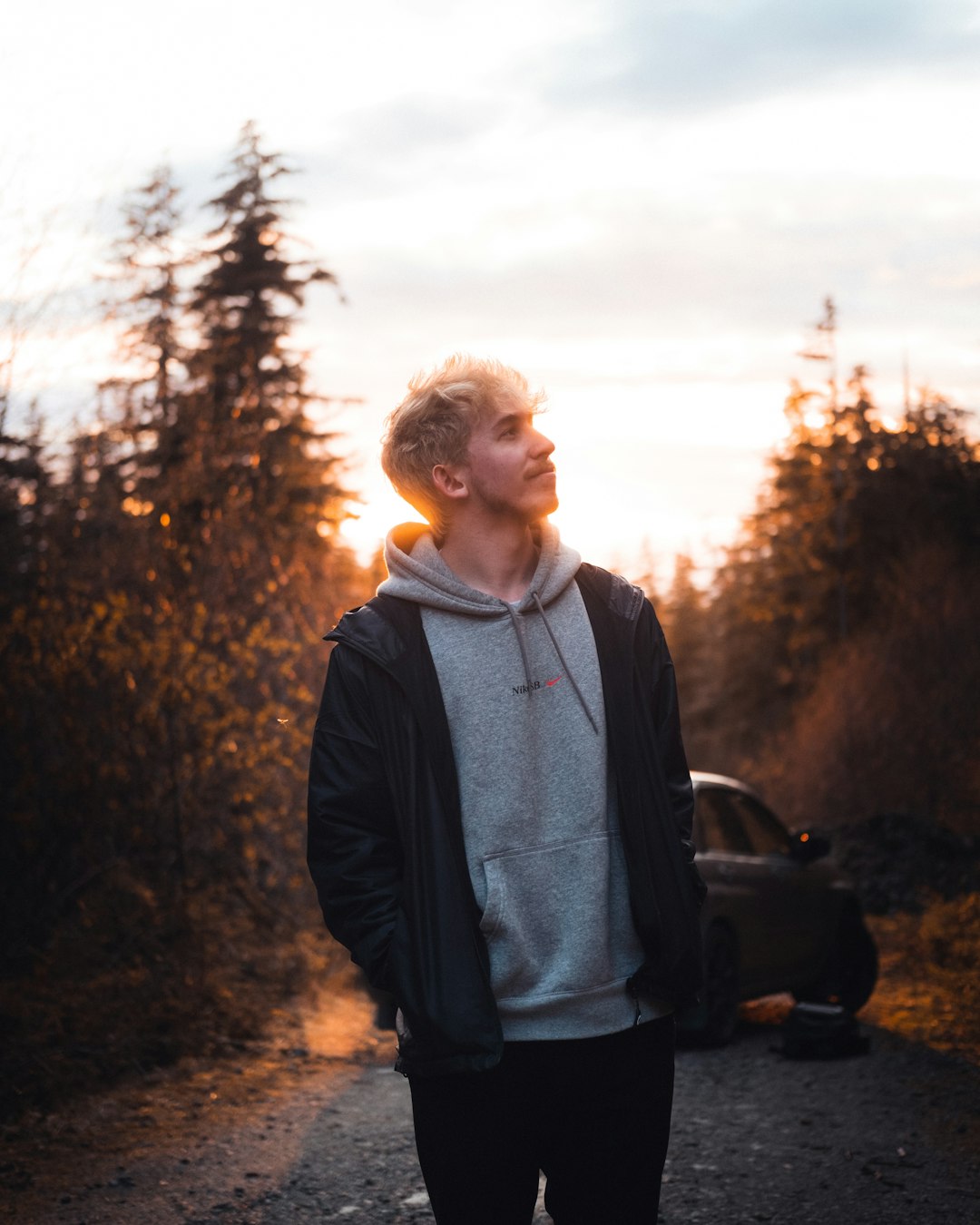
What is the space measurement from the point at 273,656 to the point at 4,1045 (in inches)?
180

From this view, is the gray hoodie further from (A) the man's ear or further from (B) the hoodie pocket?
(A) the man's ear

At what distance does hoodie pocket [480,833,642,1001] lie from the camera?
2.49 m

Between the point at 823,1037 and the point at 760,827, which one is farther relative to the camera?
the point at 760,827

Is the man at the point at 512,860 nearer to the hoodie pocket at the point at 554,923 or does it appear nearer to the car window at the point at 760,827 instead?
the hoodie pocket at the point at 554,923

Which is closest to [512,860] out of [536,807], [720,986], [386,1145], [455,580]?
[536,807]

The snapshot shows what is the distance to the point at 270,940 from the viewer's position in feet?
35.1

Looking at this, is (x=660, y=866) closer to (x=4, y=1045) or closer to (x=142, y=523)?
(x=4, y=1045)

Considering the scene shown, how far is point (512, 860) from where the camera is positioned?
2.53 m

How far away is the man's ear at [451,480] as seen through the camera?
283cm

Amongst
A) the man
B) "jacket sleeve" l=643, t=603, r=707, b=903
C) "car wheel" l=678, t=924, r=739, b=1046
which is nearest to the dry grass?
"car wheel" l=678, t=924, r=739, b=1046

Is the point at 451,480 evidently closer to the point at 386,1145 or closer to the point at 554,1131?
the point at 554,1131

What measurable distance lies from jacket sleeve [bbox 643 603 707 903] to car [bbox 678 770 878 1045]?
18.9 ft

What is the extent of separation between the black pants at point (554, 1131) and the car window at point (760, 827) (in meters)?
7.24

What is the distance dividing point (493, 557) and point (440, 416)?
32cm
